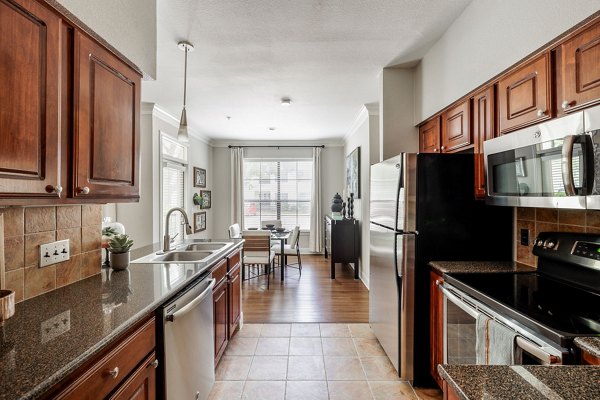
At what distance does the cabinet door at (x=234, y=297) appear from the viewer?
265 cm

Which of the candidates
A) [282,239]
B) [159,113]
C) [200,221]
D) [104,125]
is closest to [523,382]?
[104,125]

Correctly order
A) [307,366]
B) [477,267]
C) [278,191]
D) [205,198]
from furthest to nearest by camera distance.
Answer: [278,191] → [205,198] → [307,366] → [477,267]

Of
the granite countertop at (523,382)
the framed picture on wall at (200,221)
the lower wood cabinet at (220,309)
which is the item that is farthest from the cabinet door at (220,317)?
the framed picture on wall at (200,221)

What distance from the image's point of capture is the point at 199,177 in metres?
6.09

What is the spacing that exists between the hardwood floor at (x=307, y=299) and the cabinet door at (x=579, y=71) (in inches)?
105

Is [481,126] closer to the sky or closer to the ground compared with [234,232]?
closer to the sky

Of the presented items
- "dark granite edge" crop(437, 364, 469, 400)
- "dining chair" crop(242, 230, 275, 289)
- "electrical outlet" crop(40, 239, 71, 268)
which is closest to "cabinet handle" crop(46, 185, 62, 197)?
"electrical outlet" crop(40, 239, 71, 268)

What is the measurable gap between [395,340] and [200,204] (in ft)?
15.1

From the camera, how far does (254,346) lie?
9.10ft

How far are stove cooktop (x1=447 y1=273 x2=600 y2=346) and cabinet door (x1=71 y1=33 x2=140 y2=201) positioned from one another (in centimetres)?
187

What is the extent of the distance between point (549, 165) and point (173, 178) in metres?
4.99

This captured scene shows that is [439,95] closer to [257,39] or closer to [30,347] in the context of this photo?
[257,39]

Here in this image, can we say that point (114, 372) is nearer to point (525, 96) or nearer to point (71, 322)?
point (71, 322)

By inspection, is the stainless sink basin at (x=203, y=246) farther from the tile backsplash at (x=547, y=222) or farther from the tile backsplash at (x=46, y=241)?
the tile backsplash at (x=547, y=222)
